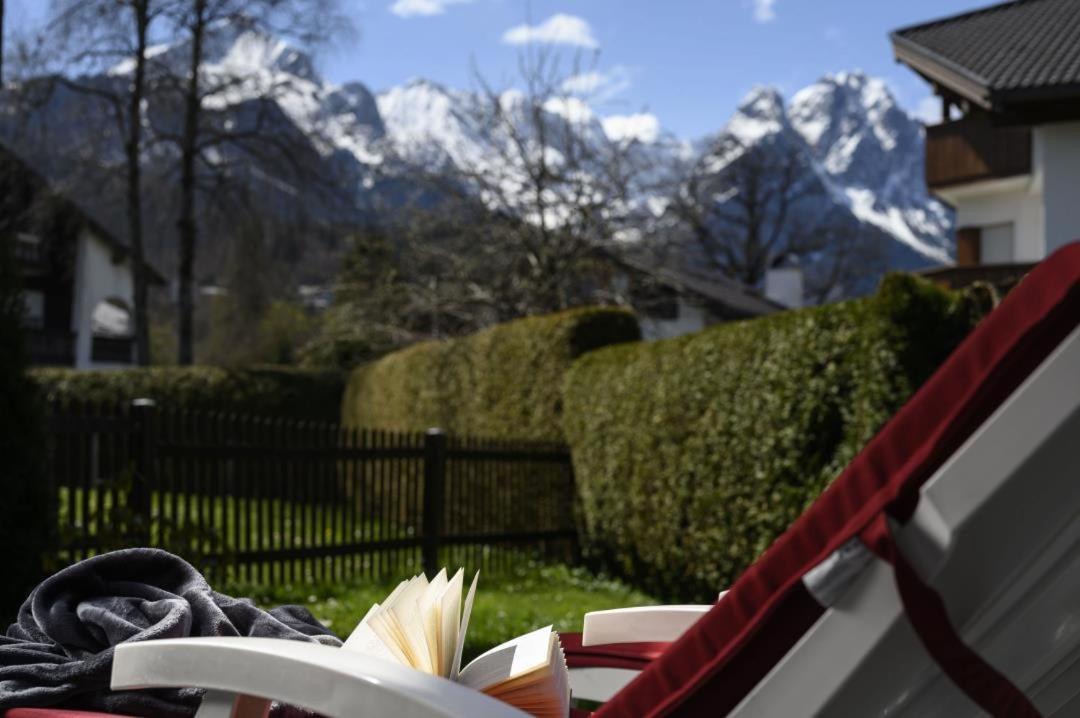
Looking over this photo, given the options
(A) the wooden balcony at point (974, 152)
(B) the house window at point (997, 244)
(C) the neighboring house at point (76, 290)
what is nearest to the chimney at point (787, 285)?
(B) the house window at point (997, 244)

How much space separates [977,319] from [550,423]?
6.12 metres

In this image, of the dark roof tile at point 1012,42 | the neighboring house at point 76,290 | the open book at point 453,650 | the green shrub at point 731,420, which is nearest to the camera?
the open book at point 453,650

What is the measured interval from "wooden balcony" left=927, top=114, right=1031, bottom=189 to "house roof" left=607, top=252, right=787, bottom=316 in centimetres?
419

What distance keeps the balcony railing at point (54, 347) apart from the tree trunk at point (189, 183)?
1143 cm

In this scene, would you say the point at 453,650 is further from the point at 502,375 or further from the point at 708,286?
the point at 708,286

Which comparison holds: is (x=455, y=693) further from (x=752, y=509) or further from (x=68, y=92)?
(x=68, y=92)

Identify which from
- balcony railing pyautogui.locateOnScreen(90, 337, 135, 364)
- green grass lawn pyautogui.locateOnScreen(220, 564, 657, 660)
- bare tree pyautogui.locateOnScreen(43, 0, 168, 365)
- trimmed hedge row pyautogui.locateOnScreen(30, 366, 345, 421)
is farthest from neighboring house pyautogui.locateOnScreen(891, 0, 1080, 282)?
balcony railing pyautogui.locateOnScreen(90, 337, 135, 364)

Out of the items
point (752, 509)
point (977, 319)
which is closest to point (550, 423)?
point (752, 509)

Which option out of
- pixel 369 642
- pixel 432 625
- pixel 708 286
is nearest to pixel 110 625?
pixel 369 642

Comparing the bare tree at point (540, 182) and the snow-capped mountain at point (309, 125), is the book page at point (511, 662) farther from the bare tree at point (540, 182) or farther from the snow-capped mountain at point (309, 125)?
the snow-capped mountain at point (309, 125)

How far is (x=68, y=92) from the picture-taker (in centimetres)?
2616

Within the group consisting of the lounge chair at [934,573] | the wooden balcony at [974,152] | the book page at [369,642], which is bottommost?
the book page at [369,642]

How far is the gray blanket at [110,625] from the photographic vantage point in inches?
86.0

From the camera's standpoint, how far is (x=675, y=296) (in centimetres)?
2561
